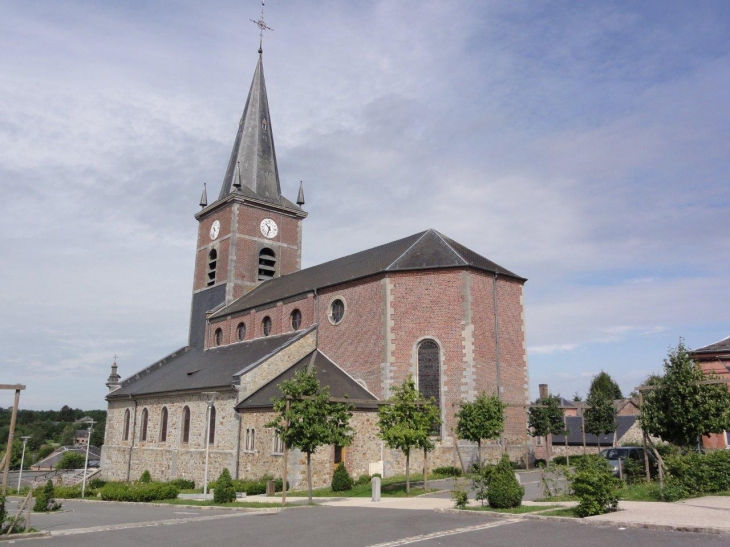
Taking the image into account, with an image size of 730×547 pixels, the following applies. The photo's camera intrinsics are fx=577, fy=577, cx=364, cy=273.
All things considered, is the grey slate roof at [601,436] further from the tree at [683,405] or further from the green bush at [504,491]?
the green bush at [504,491]

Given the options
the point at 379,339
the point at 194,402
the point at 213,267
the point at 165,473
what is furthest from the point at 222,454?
the point at 213,267

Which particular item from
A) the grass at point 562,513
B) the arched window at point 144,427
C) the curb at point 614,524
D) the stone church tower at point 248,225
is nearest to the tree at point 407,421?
the curb at point 614,524

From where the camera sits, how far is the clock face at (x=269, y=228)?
1569 inches

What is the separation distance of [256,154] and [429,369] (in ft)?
75.8

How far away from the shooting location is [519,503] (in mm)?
14008

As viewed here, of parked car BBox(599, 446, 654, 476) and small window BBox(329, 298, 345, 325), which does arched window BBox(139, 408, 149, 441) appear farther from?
parked car BBox(599, 446, 654, 476)

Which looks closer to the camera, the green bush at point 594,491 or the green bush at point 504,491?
the green bush at point 594,491

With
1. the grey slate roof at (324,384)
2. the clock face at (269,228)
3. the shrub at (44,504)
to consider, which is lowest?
the shrub at (44,504)

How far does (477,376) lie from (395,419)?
627 centimetres

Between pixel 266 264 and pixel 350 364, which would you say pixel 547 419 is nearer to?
pixel 350 364

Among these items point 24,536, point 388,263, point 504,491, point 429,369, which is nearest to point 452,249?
point 388,263

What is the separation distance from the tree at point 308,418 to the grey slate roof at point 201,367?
8111 mm

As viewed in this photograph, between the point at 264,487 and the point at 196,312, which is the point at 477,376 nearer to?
the point at 264,487

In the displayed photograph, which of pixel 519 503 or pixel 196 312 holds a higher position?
pixel 196 312
